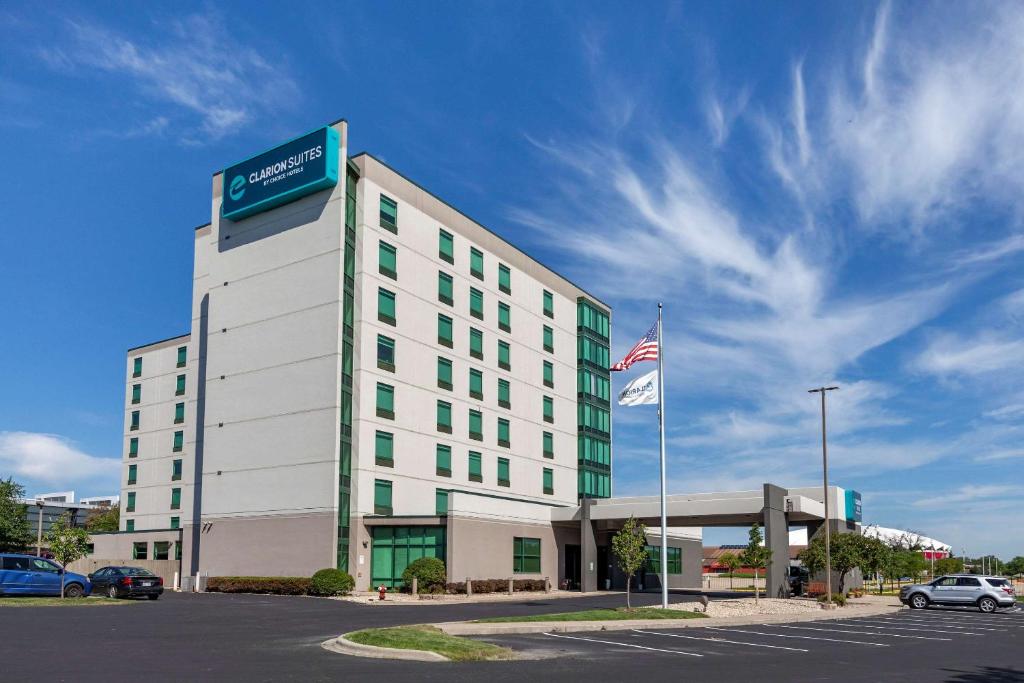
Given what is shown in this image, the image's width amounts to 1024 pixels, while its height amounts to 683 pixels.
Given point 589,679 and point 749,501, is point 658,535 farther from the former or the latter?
point 589,679

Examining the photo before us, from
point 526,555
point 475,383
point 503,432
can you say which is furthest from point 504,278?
point 526,555

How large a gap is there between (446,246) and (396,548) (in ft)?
65.9

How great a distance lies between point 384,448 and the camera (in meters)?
54.8

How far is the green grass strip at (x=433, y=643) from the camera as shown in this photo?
20.3 meters

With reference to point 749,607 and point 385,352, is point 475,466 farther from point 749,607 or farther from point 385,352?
point 749,607

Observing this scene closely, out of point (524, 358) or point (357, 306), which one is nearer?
point (357, 306)

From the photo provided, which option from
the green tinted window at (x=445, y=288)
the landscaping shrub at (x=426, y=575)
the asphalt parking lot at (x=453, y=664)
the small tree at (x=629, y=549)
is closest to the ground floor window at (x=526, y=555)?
the landscaping shrub at (x=426, y=575)

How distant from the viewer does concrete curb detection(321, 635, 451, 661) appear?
19734mm

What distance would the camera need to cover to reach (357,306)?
177ft

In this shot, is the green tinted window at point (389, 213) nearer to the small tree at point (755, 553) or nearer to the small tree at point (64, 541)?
the small tree at point (64, 541)

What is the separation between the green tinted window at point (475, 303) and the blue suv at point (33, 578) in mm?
31471

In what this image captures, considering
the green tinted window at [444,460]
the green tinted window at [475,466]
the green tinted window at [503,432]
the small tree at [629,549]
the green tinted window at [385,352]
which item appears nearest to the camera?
the small tree at [629,549]

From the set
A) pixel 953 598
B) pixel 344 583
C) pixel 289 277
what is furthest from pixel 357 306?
pixel 953 598

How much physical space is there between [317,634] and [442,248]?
38.8 metres
